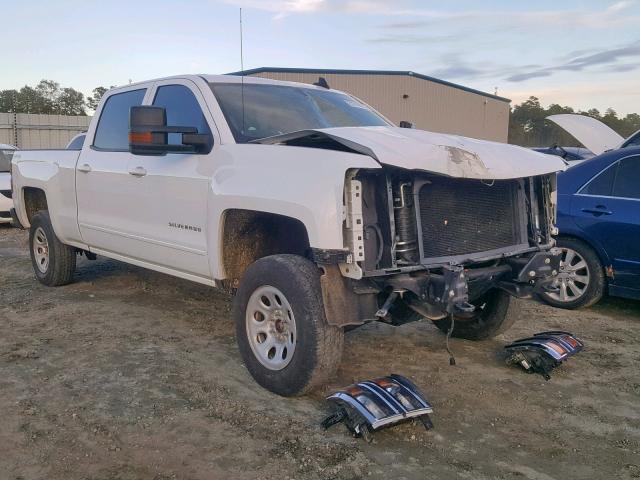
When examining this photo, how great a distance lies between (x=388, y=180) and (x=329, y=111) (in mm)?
1723

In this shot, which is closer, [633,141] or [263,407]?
[263,407]

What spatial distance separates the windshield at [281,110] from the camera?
456 cm

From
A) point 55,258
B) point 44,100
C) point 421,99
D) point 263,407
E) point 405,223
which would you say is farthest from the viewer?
point 44,100

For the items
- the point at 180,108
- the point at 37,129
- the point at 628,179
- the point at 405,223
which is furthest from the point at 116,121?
the point at 37,129

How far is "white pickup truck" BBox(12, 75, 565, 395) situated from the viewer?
3535 millimetres

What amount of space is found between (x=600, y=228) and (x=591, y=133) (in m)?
2.40

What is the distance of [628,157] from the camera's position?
612cm

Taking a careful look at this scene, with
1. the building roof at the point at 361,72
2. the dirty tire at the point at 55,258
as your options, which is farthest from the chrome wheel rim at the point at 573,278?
the building roof at the point at 361,72

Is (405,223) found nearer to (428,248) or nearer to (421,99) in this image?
(428,248)

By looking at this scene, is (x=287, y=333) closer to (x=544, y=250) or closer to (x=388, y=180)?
(x=388, y=180)

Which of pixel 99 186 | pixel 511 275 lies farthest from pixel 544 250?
pixel 99 186

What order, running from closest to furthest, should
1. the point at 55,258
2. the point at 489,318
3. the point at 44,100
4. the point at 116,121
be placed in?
1. the point at 489,318
2. the point at 116,121
3. the point at 55,258
4. the point at 44,100

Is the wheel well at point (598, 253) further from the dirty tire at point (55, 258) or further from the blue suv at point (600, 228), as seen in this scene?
the dirty tire at point (55, 258)

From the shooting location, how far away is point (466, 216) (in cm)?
391
